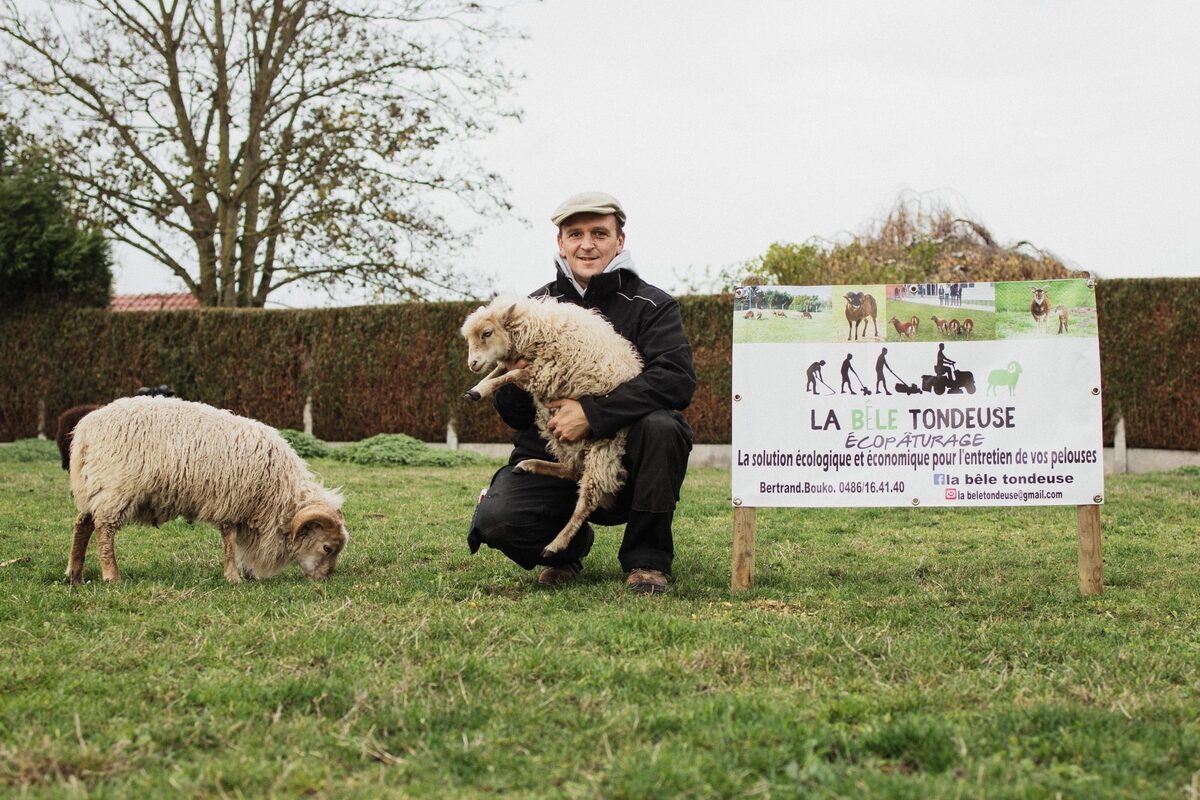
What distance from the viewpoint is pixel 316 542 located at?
5.62 meters

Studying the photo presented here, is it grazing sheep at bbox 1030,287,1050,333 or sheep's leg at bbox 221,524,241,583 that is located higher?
grazing sheep at bbox 1030,287,1050,333

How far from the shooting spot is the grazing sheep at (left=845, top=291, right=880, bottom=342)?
517 cm

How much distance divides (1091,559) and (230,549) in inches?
170

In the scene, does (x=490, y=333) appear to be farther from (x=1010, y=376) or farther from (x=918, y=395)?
(x=1010, y=376)

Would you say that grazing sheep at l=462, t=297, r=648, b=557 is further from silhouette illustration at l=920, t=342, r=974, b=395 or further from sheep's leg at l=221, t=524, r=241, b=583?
sheep's leg at l=221, t=524, r=241, b=583

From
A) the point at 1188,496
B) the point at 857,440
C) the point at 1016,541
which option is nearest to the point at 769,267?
the point at 1188,496

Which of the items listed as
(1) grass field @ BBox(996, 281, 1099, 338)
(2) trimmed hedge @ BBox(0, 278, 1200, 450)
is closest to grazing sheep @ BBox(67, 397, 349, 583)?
(1) grass field @ BBox(996, 281, 1099, 338)

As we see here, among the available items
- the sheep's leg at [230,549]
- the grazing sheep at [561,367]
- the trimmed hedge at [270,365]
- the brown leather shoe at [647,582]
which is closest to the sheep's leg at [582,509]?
the grazing sheep at [561,367]

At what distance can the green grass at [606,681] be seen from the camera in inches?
103

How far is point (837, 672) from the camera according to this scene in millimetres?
3549

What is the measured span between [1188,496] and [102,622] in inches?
338

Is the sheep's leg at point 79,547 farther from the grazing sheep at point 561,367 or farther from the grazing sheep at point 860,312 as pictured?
the grazing sheep at point 860,312

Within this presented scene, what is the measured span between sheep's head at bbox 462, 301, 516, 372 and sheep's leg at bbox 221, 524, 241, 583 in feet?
5.74

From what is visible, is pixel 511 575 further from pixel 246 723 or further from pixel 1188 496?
pixel 1188 496
